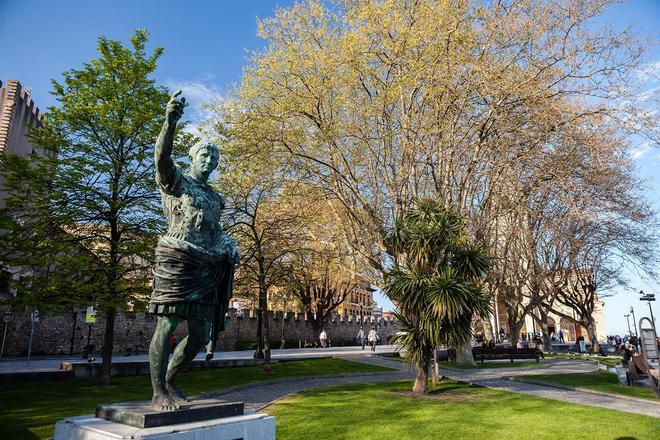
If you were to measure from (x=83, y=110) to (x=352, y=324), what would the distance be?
1782 inches

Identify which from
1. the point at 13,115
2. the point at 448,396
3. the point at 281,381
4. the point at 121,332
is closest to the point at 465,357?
the point at 448,396

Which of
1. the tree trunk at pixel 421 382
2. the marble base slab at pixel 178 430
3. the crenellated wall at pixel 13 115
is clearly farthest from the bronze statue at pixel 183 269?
the crenellated wall at pixel 13 115

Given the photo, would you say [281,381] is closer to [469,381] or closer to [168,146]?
[469,381]

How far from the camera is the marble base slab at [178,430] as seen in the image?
3545 mm

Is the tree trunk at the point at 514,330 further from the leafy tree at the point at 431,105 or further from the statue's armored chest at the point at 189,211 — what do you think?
the statue's armored chest at the point at 189,211

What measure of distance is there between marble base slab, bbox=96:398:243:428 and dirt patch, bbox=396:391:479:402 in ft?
31.5

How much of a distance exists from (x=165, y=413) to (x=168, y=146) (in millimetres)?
2515

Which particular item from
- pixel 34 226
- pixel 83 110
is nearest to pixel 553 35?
pixel 83 110

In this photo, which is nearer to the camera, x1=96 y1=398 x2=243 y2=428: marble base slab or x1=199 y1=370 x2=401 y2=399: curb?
x1=96 y1=398 x2=243 y2=428: marble base slab

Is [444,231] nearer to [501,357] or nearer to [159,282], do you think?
[159,282]

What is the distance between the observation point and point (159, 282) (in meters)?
4.49

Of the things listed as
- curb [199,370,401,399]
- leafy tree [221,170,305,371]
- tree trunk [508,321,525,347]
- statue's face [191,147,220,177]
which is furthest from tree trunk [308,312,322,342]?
statue's face [191,147,220,177]

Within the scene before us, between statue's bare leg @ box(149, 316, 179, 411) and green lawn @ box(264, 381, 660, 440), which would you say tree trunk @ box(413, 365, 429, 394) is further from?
statue's bare leg @ box(149, 316, 179, 411)

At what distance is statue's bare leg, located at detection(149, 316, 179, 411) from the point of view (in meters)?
4.19
